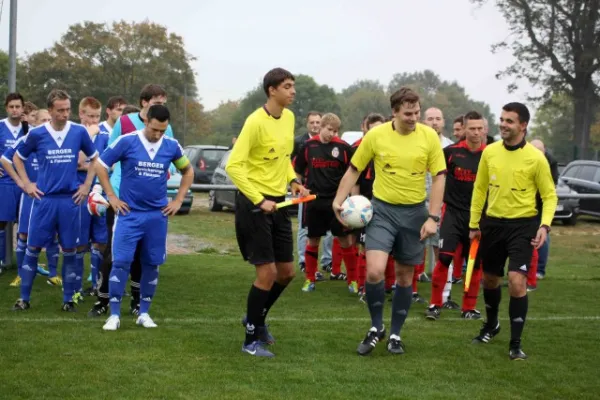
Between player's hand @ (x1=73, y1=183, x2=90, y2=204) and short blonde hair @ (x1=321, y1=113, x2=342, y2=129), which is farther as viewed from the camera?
short blonde hair @ (x1=321, y1=113, x2=342, y2=129)

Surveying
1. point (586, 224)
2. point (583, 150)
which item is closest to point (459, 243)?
point (586, 224)

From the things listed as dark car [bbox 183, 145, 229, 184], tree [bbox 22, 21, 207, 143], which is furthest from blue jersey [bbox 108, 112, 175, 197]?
tree [bbox 22, 21, 207, 143]

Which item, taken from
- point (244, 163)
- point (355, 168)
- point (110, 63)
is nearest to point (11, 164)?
point (244, 163)

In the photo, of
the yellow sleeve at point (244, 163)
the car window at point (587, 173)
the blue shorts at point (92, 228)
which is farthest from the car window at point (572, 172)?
the yellow sleeve at point (244, 163)

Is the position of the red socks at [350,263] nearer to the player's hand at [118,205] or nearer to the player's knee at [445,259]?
the player's knee at [445,259]

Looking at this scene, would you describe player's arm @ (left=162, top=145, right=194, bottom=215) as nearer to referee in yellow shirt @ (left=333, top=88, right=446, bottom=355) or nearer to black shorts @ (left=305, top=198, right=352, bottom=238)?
referee in yellow shirt @ (left=333, top=88, right=446, bottom=355)

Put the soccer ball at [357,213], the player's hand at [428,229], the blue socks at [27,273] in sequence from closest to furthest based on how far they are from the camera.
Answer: the player's hand at [428,229]
the soccer ball at [357,213]
the blue socks at [27,273]

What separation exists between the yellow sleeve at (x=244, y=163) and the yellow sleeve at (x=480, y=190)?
2.14 m

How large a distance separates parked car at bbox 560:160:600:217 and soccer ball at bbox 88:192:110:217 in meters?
16.9

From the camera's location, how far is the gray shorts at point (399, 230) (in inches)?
308

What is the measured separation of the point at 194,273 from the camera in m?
13.0

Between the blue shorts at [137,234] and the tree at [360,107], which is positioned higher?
the tree at [360,107]

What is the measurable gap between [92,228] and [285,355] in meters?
3.69

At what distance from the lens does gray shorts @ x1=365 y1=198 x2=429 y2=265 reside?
7.83 metres
